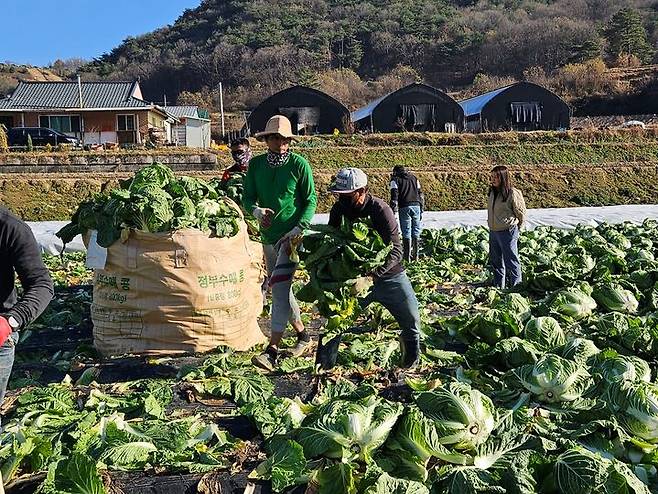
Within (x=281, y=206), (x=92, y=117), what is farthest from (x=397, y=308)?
Result: (x=92, y=117)

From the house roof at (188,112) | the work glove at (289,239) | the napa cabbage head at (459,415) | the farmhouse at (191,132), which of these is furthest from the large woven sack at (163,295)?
the house roof at (188,112)

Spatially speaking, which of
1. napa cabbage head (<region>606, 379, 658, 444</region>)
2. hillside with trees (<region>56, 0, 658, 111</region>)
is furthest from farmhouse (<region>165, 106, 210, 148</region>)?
napa cabbage head (<region>606, 379, 658, 444</region>)

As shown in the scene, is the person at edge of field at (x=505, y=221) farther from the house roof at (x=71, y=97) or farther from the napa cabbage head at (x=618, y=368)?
the house roof at (x=71, y=97)

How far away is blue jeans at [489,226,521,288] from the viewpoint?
8242 millimetres

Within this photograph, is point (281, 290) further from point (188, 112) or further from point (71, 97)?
point (188, 112)

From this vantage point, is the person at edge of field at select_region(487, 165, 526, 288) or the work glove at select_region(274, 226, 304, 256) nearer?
the work glove at select_region(274, 226, 304, 256)

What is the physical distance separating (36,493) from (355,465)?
5.14ft

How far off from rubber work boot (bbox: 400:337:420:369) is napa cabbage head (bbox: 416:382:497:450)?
4.93 ft

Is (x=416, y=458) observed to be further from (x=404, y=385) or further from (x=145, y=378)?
(x=145, y=378)

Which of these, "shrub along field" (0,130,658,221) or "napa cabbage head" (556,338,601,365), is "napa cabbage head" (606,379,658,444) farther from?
"shrub along field" (0,130,658,221)

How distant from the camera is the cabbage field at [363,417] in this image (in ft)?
9.87

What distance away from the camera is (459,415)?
3.22 meters

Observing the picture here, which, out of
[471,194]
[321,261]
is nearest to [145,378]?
[321,261]

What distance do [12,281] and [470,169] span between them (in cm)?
2465
